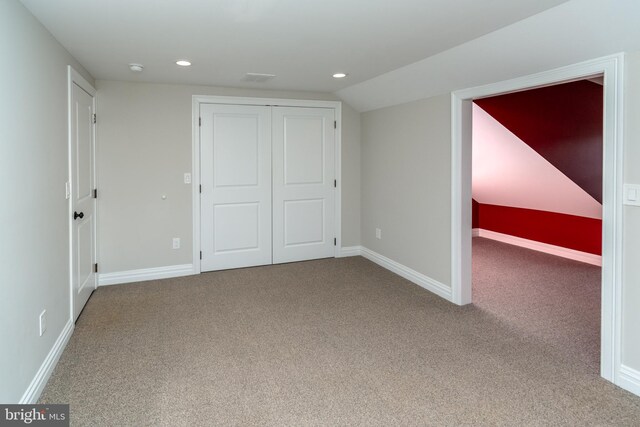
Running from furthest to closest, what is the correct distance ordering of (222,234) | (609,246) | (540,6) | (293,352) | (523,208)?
(523,208) → (222,234) → (293,352) → (609,246) → (540,6)

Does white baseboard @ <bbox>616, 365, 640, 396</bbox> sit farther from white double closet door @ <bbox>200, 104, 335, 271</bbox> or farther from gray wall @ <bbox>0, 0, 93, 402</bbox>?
white double closet door @ <bbox>200, 104, 335, 271</bbox>

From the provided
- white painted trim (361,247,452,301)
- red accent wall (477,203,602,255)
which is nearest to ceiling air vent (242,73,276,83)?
white painted trim (361,247,452,301)

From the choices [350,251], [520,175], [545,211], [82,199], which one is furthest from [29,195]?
[545,211]

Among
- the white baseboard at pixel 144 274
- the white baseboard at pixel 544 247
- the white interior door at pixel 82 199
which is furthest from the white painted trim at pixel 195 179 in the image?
the white baseboard at pixel 544 247

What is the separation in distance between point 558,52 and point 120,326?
146 inches

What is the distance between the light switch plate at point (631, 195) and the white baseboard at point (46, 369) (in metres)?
3.41

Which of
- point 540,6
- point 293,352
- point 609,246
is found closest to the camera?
point 540,6

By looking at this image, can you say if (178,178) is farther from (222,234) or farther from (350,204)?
(350,204)

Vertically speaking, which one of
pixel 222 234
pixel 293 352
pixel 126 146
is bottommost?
pixel 293 352

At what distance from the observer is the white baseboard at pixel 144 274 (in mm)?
4414

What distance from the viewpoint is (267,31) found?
274 cm

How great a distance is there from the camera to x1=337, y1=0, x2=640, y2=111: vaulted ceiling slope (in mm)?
2182

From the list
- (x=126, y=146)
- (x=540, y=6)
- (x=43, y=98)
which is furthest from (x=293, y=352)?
(x=126, y=146)

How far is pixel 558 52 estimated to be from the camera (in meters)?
2.58
